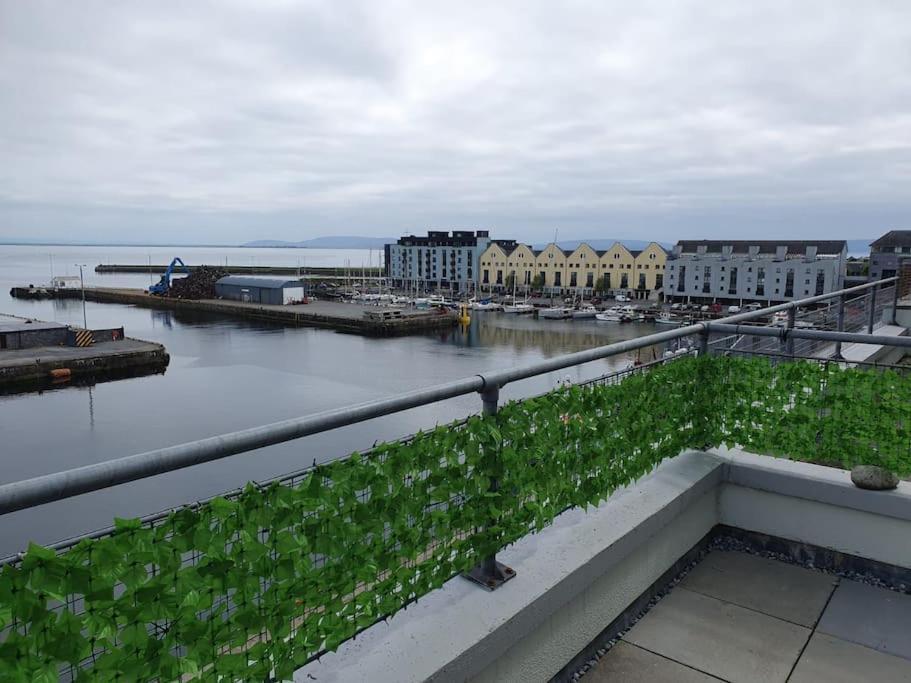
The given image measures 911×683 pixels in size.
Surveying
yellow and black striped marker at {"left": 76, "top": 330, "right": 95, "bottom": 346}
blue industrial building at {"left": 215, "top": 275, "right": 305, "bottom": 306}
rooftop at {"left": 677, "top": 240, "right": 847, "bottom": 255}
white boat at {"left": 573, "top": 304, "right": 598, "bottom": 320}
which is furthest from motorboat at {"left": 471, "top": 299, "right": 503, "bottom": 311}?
yellow and black striped marker at {"left": 76, "top": 330, "right": 95, "bottom": 346}

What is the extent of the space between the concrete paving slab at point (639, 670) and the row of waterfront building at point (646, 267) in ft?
361

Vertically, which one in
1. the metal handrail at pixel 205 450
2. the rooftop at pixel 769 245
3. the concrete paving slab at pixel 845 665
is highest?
the rooftop at pixel 769 245

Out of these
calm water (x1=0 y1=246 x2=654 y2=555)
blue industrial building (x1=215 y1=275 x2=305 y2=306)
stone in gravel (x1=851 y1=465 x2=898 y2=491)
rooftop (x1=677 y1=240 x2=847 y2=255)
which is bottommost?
calm water (x1=0 y1=246 x2=654 y2=555)

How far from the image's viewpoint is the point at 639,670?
3.15m

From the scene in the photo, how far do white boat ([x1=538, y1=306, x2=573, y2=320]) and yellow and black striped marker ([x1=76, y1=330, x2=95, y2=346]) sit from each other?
2846 inches

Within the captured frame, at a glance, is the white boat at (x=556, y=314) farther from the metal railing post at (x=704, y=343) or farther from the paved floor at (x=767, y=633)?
the paved floor at (x=767, y=633)

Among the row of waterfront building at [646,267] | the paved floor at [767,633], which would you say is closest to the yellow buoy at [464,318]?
the row of waterfront building at [646,267]

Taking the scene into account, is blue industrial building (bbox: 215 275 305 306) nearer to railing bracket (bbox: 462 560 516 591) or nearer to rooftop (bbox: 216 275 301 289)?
rooftop (bbox: 216 275 301 289)

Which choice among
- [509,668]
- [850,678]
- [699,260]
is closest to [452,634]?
[509,668]

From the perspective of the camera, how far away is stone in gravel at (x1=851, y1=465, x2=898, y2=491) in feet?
12.9

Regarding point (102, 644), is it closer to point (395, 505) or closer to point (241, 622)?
→ point (241, 622)

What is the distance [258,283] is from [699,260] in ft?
287

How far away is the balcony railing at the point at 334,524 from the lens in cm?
159

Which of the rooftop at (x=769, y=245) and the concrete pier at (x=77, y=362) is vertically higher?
the rooftop at (x=769, y=245)
